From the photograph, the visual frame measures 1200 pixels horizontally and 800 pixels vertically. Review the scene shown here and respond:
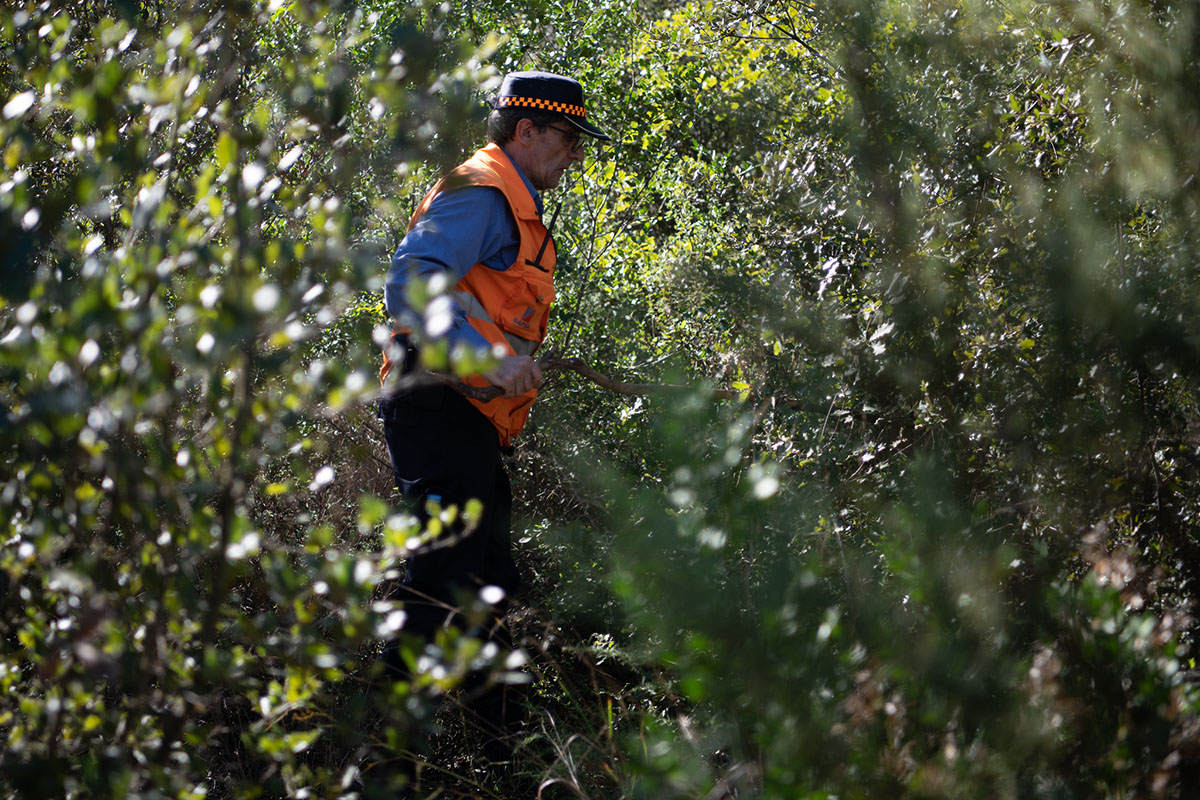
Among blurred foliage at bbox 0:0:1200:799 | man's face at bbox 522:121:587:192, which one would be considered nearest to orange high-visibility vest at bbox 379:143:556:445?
man's face at bbox 522:121:587:192

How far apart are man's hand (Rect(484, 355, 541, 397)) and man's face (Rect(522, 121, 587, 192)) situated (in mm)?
876

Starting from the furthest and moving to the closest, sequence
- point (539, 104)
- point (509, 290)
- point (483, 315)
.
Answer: point (539, 104) < point (509, 290) < point (483, 315)

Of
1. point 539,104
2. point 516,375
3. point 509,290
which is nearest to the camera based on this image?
point 516,375

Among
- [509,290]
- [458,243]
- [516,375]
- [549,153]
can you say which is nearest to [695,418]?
[516,375]

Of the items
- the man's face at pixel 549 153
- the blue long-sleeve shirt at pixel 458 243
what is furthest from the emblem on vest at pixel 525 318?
the man's face at pixel 549 153

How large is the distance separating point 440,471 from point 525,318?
59 cm

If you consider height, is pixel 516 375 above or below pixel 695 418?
below

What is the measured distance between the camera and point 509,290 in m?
3.21

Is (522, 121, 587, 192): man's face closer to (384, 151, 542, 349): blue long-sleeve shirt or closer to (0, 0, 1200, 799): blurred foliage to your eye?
(384, 151, 542, 349): blue long-sleeve shirt

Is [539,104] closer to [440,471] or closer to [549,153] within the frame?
[549,153]

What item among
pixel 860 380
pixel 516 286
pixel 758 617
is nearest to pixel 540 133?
pixel 516 286

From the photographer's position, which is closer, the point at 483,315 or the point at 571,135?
the point at 483,315

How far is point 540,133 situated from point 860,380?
140 cm

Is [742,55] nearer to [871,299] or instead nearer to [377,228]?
[871,299]
